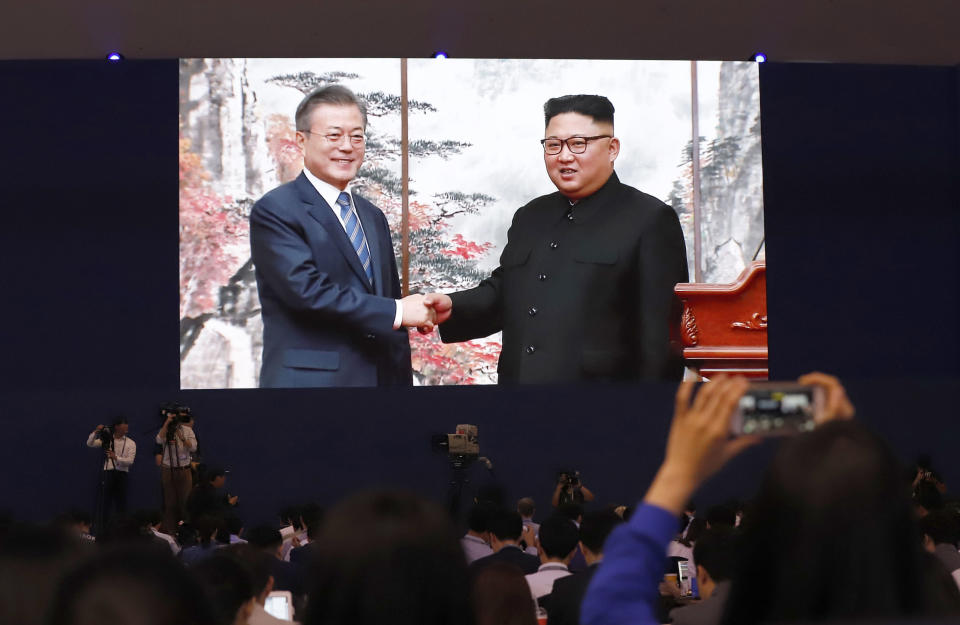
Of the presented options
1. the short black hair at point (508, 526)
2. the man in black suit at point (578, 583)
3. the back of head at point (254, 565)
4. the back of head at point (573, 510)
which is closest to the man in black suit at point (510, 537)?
the short black hair at point (508, 526)

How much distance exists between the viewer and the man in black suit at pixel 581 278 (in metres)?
9.28

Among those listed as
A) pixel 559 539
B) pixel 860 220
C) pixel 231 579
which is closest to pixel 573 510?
pixel 559 539

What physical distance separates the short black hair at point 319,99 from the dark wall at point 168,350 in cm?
108

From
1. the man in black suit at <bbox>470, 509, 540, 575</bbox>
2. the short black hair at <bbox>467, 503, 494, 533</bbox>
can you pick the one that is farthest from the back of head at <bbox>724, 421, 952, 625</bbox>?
the short black hair at <bbox>467, 503, 494, 533</bbox>

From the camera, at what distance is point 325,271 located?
357 inches

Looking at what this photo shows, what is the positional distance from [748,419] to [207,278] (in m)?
8.34

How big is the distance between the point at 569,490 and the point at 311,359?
231 centimetres

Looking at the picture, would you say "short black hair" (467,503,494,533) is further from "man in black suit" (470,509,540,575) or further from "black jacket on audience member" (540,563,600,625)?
"black jacket on audience member" (540,563,600,625)

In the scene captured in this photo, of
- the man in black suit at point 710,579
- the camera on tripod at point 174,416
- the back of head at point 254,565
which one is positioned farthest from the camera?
the camera on tripod at point 174,416

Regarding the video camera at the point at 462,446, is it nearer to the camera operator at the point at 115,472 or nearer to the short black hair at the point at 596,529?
the camera operator at the point at 115,472

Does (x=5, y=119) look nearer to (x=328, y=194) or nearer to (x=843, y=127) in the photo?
(x=328, y=194)

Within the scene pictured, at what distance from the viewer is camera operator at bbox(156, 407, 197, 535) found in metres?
8.66

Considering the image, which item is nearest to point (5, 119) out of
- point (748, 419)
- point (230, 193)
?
point (230, 193)

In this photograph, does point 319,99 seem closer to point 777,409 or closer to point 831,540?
point 777,409
